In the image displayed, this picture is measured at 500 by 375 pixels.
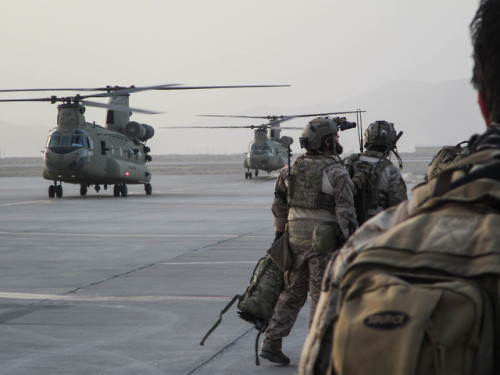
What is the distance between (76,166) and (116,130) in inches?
201

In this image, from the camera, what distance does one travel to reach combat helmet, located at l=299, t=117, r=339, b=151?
7191mm

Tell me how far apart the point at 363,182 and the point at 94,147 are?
85.6ft

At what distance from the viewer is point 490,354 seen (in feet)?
5.43

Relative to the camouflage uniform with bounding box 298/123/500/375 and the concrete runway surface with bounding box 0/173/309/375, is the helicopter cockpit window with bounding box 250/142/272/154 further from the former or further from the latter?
the camouflage uniform with bounding box 298/123/500/375

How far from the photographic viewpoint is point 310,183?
7.18 metres

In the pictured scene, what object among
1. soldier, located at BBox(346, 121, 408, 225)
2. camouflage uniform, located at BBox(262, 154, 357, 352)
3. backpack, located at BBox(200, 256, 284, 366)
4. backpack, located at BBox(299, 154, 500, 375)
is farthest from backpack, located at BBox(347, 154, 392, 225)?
backpack, located at BBox(299, 154, 500, 375)

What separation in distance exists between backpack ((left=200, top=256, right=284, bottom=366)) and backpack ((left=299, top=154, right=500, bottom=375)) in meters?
Result: 4.86

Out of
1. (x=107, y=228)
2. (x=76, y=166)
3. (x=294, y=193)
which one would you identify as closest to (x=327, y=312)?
(x=294, y=193)

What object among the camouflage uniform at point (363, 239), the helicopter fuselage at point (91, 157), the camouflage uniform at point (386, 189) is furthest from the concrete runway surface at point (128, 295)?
the helicopter fuselage at point (91, 157)

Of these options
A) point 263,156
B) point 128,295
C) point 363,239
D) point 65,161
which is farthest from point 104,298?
point 263,156

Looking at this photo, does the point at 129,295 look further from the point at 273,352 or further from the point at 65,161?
the point at 65,161

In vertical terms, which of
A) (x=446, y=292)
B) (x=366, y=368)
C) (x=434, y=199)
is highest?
(x=434, y=199)

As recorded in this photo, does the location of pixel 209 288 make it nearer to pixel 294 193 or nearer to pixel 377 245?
pixel 294 193

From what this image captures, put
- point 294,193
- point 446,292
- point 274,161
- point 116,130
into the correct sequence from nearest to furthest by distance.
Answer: point 446,292
point 294,193
point 116,130
point 274,161
